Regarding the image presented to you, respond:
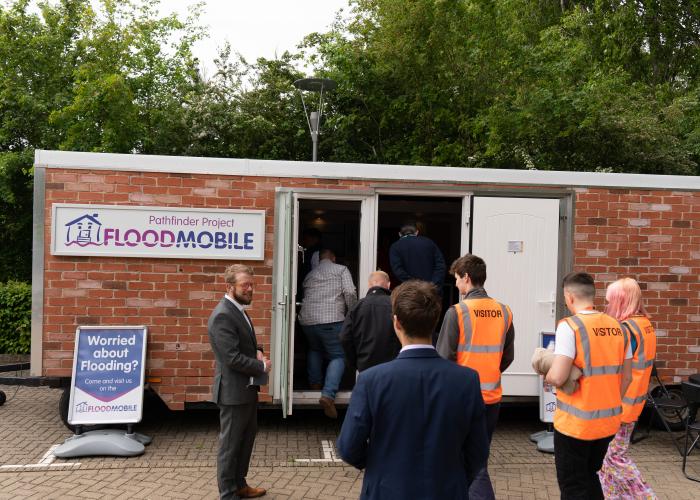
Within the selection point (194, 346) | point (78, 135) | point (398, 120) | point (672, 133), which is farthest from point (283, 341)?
point (672, 133)

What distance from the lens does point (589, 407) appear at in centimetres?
364

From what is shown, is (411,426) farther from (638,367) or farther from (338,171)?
(338,171)

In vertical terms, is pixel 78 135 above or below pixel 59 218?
above

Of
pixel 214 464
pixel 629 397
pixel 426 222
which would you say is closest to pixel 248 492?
pixel 214 464

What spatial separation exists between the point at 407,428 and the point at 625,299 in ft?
9.25

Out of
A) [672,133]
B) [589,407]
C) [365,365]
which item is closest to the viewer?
[589,407]

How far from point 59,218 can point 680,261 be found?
6.20m

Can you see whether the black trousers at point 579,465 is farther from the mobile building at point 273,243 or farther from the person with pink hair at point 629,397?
the mobile building at point 273,243

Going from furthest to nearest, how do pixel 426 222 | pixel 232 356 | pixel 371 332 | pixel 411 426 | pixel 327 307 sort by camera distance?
pixel 426 222 < pixel 327 307 < pixel 371 332 < pixel 232 356 < pixel 411 426

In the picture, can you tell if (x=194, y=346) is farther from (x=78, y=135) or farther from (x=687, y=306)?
(x=78, y=135)

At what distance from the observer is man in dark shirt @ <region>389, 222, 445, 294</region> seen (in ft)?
22.3

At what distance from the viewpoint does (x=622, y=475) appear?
14.1ft

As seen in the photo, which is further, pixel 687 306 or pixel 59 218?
pixel 687 306

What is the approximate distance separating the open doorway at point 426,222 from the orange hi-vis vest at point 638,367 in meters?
4.68
